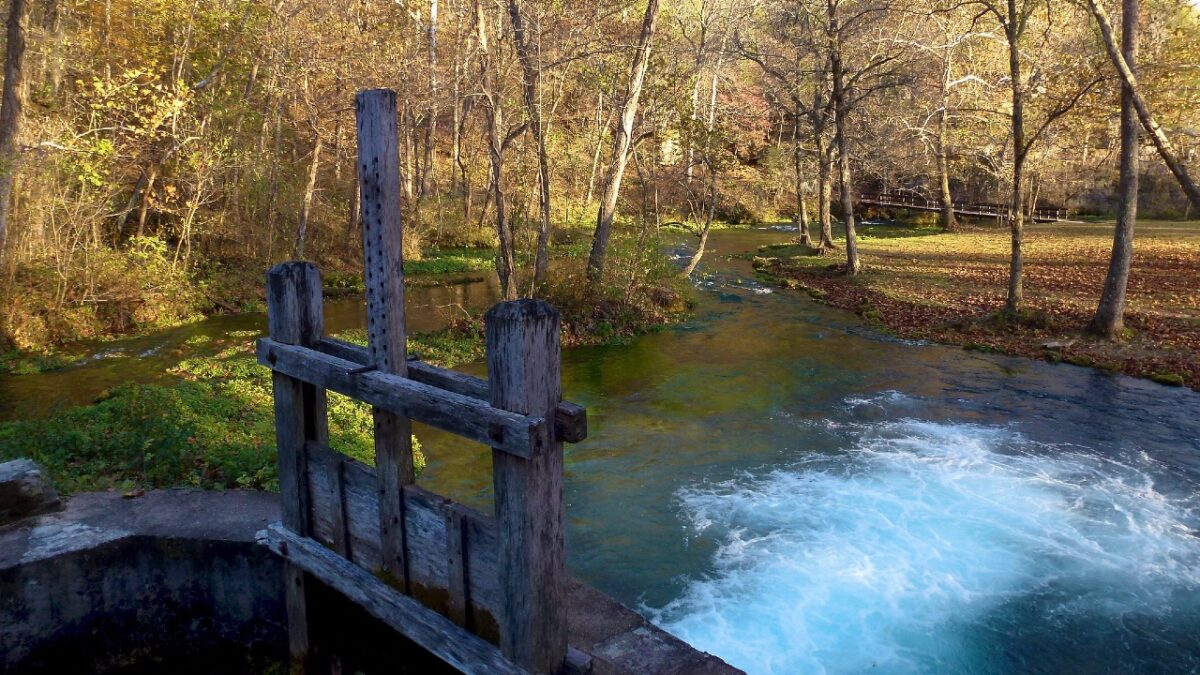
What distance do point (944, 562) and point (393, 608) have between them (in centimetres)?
656

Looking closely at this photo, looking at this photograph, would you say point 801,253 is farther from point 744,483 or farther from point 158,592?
point 158,592

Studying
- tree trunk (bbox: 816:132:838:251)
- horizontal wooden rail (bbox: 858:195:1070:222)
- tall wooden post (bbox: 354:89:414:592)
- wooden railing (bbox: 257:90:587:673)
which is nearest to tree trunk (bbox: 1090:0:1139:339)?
tree trunk (bbox: 816:132:838:251)

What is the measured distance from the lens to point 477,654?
14.1 feet

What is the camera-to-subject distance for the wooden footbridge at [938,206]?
42.6m

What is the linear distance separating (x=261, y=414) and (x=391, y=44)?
1768 cm

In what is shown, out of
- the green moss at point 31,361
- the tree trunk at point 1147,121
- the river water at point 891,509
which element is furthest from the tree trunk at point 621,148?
the green moss at point 31,361

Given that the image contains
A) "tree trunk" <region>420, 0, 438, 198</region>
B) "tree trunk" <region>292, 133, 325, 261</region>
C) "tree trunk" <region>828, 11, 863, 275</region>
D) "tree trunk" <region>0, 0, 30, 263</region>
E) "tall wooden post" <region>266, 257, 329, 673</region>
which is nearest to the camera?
"tall wooden post" <region>266, 257, 329, 673</region>

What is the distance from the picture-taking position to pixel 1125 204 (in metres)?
15.8

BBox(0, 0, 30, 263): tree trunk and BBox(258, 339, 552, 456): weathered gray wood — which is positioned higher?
BBox(0, 0, 30, 263): tree trunk

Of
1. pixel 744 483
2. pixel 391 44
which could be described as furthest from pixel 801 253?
pixel 744 483

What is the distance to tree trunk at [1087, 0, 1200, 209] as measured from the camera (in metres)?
12.5

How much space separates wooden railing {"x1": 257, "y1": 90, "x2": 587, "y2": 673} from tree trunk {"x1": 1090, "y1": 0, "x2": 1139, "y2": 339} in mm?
14720

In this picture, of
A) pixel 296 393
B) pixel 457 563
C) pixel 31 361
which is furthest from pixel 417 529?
pixel 31 361

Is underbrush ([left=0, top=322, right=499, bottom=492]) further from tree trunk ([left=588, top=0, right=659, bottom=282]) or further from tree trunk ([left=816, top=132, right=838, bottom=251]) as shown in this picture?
tree trunk ([left=816, top=132, right=838, bottom=251])
